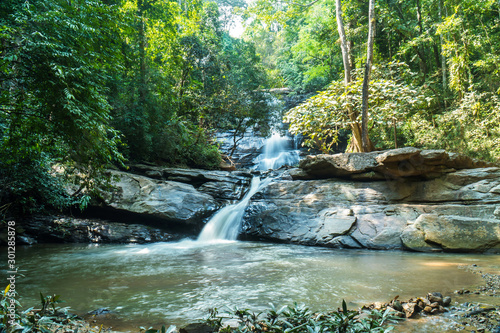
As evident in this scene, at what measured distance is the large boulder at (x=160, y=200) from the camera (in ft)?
34.8

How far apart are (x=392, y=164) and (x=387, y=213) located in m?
1.55

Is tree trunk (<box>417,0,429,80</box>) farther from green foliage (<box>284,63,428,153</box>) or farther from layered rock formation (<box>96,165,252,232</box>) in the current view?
layered rock formation (<box>96,165,252,232</box>)

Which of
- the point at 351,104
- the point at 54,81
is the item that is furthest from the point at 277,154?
the point at 54,81

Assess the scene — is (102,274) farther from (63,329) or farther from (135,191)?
(135,191)

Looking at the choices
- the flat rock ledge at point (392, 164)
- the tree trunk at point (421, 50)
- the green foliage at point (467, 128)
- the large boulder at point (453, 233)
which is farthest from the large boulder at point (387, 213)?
the tree trunk at point (421, 50)

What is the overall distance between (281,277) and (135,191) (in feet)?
24.3

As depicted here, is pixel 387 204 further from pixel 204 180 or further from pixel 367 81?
pixel 204 180

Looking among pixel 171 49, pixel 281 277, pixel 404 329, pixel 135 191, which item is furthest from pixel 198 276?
pixel 171 49

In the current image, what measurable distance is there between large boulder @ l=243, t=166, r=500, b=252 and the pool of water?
1.91 feet

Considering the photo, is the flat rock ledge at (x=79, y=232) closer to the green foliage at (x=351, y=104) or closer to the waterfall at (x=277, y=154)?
the green foliage at (x=351, y=104)

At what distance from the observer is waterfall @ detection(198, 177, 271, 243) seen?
1069cm

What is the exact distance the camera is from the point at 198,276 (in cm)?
567

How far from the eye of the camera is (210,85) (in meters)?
16.5

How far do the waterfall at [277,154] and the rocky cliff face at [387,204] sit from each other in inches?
304
